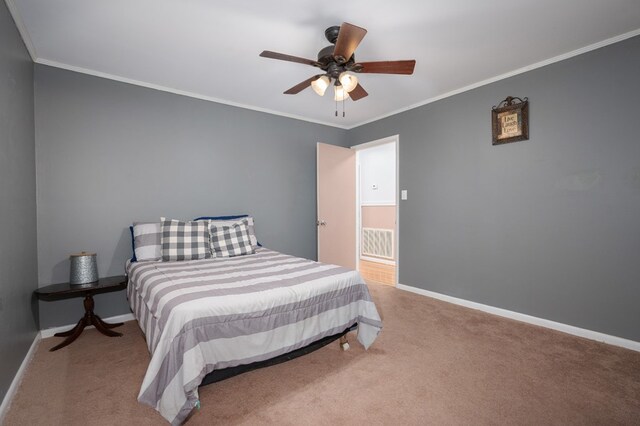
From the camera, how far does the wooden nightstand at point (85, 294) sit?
7.72 feet

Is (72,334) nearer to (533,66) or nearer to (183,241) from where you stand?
(183,241)

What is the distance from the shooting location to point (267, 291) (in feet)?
6.10

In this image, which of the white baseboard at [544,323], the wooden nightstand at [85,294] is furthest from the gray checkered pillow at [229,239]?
the white baseboard at [544,323]

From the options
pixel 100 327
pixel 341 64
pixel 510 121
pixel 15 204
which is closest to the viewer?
pixel 15 204

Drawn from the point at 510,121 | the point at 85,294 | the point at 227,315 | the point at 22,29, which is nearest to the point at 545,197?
the point at 510,121

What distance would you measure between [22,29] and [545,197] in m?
4.45

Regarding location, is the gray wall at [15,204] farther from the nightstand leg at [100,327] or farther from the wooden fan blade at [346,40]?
the wooden fan blade at [346,40]

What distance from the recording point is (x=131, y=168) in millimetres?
3070

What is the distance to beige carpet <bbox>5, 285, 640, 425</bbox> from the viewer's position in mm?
1604

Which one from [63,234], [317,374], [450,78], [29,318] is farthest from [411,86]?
[29,318]

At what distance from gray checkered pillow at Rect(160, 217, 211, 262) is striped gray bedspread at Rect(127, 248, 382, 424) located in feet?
0.82

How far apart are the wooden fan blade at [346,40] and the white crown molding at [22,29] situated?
2100 millimetres

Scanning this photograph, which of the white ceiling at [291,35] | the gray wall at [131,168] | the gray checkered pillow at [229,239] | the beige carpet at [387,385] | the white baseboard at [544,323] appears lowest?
the beige carpet at [387,385]

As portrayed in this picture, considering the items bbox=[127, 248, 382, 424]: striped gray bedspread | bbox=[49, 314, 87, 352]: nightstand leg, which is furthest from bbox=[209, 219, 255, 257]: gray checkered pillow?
bbox=[49, 314, 87, 352]: nightstand leg
